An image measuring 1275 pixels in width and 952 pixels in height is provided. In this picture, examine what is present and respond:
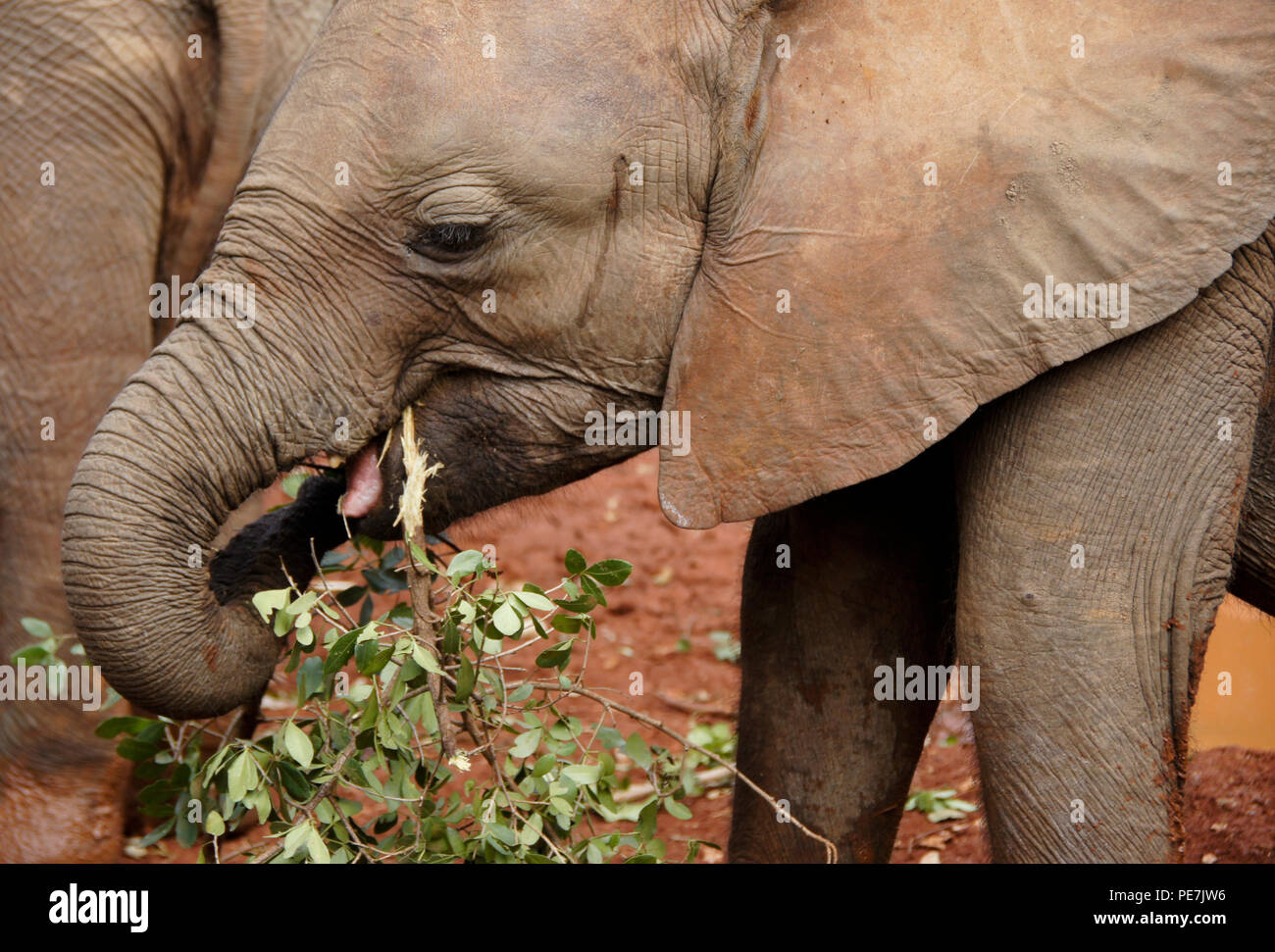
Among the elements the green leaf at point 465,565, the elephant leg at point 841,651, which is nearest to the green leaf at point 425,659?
the green leaf at point 465,565

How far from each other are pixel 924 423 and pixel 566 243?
78 centimetres

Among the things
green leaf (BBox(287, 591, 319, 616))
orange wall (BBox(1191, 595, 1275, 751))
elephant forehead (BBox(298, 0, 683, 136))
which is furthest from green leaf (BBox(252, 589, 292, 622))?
orange wall (BBox(1191, 595, 1275, 751))

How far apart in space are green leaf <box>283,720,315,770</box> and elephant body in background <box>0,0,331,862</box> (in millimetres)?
2005

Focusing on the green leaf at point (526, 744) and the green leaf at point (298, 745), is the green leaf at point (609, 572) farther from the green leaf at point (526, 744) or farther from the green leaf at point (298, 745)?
the green leaf at point (298, 745)

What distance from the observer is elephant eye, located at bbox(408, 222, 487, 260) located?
302 centimetres

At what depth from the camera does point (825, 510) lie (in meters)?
3.89

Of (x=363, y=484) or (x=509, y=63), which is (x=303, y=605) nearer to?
(x=363, y=484)

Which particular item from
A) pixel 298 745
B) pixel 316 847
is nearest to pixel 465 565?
pixel 298 745

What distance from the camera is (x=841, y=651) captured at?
155 inches

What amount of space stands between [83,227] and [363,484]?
Answer: 1960 millimetres

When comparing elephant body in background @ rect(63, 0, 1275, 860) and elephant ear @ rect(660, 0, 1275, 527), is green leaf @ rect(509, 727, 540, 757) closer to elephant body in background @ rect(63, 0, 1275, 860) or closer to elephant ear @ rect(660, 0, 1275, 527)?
elephant body in background @ rect(63, 0, 1275, 860)

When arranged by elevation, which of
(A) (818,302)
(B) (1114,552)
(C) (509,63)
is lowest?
(B) (1114,552)
